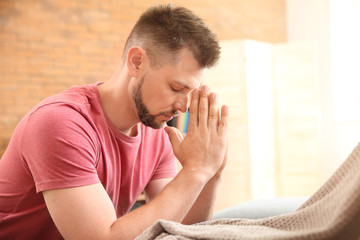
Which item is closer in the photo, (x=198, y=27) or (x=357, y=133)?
(x=198, y=27)

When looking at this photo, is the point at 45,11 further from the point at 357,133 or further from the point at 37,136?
the point at 37,136

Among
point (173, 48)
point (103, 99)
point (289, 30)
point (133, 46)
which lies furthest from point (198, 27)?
point (289, 30)

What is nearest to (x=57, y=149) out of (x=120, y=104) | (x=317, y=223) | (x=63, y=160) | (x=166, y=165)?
(x=63, y=160)

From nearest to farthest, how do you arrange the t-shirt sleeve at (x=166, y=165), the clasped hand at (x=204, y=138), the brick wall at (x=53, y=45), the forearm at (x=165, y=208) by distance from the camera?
the forearm at (x=165, y=208) < the clasped hand at (x=204, y=138) < the t-shirt sleeve at (x=166, y=165) < the brick wall at (x=53, y=45)

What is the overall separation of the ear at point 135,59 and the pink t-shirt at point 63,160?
0.12 meters

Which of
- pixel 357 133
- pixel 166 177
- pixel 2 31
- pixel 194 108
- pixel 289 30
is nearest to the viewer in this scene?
pixel 194 108

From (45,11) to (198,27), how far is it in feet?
10.7

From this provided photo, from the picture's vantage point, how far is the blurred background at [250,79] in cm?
423

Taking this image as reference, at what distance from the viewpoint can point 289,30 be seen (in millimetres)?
5371

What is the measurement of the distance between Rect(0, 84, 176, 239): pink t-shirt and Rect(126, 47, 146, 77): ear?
0.40ft

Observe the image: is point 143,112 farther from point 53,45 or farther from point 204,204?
point 53,45

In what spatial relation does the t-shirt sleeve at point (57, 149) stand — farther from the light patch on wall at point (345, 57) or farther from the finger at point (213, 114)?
the light patch on wall at point (345, 57)

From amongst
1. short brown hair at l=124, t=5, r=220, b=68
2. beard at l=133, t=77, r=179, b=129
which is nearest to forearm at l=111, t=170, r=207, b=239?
beard at l=133, t=77, r=179, b=129

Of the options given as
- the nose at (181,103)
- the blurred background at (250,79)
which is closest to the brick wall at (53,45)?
the blurred background at (250,79)
